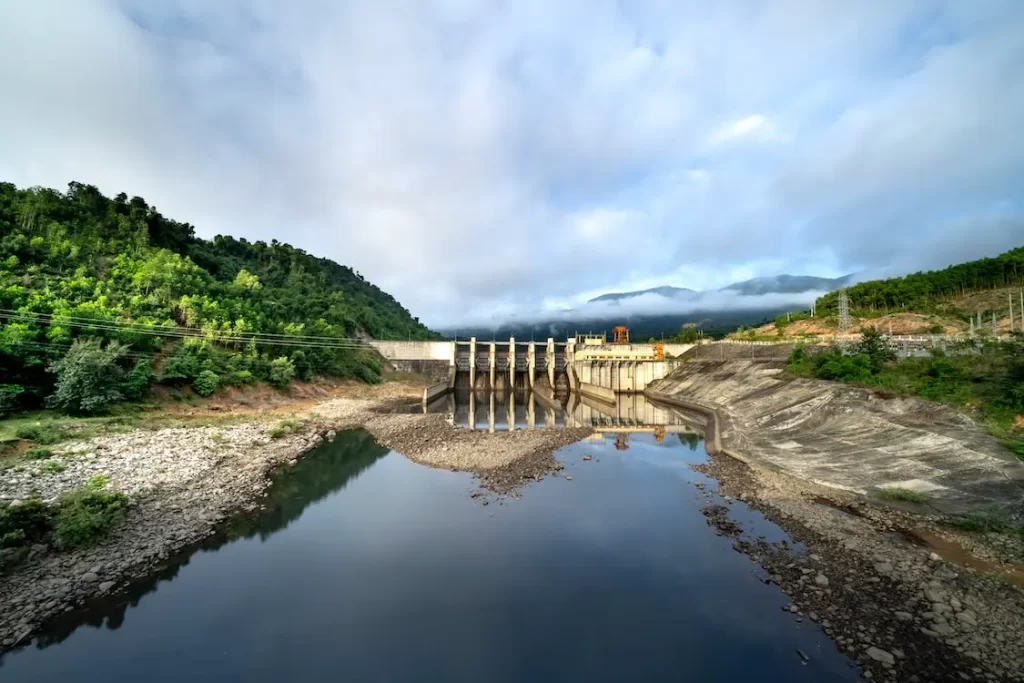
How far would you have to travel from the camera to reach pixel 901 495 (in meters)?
13.4

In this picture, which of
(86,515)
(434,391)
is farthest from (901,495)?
(434,391)

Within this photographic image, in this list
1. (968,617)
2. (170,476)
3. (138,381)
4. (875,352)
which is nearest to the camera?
(968,617)

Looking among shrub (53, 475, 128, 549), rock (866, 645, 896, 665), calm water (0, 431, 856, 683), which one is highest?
shrub (53, 475, 128, 549)

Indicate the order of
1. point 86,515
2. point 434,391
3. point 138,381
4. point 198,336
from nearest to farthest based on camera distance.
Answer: point 86,515 → point 138,381 → point 198,336 → point 434,391

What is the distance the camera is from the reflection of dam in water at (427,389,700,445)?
3293cm

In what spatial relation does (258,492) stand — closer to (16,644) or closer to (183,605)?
(183,605)

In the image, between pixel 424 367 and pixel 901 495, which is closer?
pixel 901 495

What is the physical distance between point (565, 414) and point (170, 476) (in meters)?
30.6

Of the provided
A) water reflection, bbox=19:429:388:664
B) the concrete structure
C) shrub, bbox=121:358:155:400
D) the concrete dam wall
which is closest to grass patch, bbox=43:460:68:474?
water reflection, bbox=19:429:388:664

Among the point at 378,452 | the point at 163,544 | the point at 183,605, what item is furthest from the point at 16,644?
the point at 378,452

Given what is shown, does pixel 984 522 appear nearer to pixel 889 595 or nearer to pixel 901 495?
pixel 901 495

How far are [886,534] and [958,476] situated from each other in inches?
170

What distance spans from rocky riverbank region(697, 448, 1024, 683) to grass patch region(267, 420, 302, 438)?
22.1m

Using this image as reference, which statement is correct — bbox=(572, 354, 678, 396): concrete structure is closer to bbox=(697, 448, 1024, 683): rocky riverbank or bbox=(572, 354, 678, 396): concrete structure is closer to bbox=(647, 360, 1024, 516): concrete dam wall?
bbox=(647, 360, 1024, 516): concrete dam wall
